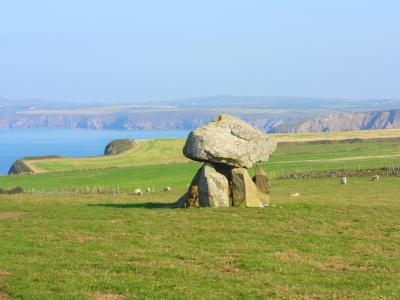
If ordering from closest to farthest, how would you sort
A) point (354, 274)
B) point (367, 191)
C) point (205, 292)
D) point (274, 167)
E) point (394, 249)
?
point (205, 292) < point (354, 274) < point (394, 249) < point (367, 191) < point (274, 167)

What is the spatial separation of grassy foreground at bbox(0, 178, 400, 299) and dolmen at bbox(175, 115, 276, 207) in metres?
1.29

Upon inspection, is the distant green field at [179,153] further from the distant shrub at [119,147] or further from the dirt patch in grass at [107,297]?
the dirt patch in grass at [107,297]

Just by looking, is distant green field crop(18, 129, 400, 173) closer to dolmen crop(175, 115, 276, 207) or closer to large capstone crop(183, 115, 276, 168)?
large capstone crop(183, 115, 276, 168)

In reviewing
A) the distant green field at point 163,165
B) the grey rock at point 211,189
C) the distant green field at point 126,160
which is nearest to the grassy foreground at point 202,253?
the grey rock at point 211,189

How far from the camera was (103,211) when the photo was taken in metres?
28.7

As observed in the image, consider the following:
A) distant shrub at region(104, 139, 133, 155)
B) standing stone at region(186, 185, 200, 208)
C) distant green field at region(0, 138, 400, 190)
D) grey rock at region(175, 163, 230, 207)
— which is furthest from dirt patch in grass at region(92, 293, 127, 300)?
distant shrub at region(104, 139, 133, 155)

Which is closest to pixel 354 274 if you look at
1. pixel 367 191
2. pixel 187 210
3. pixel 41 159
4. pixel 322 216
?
pixel 322 216

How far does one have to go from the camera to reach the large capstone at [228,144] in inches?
1135

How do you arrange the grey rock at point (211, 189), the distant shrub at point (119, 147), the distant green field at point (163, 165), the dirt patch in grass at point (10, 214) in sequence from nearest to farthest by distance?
the dirt patch in grass at point (10, 214)
the grey rock at point (211, 189)
the distant green field at point (163, 165)
the distant shrub at point (119, 147)

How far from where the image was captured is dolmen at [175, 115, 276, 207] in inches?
1127

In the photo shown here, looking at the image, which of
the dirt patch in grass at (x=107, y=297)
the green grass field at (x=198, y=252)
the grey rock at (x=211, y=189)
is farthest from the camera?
the grey rock at (x=211, y=189)

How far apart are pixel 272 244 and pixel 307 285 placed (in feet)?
15.9

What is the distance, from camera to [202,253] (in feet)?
Answer: 63.5

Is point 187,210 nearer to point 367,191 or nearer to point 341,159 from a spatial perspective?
point 367,191
